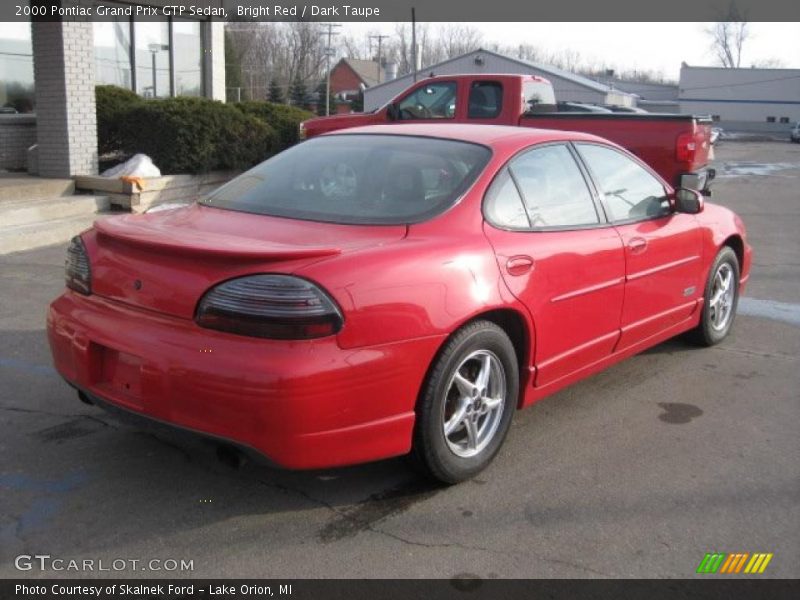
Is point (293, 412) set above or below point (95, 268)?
below

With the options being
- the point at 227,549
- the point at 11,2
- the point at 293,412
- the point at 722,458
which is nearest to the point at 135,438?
the point at 227,549

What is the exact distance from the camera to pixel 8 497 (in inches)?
135

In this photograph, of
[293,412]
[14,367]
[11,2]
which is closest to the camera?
[293,412]

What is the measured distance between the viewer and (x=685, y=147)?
9.77 metres

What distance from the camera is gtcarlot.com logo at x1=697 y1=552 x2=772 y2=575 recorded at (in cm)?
307

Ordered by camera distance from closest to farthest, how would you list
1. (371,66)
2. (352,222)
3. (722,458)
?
(352,222)
(722,458)
(371,66)

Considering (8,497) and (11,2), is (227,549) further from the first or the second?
(11,2)

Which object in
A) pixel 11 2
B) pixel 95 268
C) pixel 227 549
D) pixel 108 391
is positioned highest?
pixel 11 2

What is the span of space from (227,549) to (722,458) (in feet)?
7.99

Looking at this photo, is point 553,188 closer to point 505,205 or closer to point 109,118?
point 505,205

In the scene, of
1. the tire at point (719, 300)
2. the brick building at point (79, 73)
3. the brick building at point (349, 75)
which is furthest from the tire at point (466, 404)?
the brick building at point (349, 75)

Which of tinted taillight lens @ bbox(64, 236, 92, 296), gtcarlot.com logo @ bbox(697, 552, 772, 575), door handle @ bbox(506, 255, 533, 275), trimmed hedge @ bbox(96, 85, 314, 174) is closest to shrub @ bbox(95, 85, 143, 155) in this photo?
trimmed hedge @ bbox(96, 85, 314, 174)

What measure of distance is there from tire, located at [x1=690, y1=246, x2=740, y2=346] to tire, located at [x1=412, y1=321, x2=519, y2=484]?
2394mm
